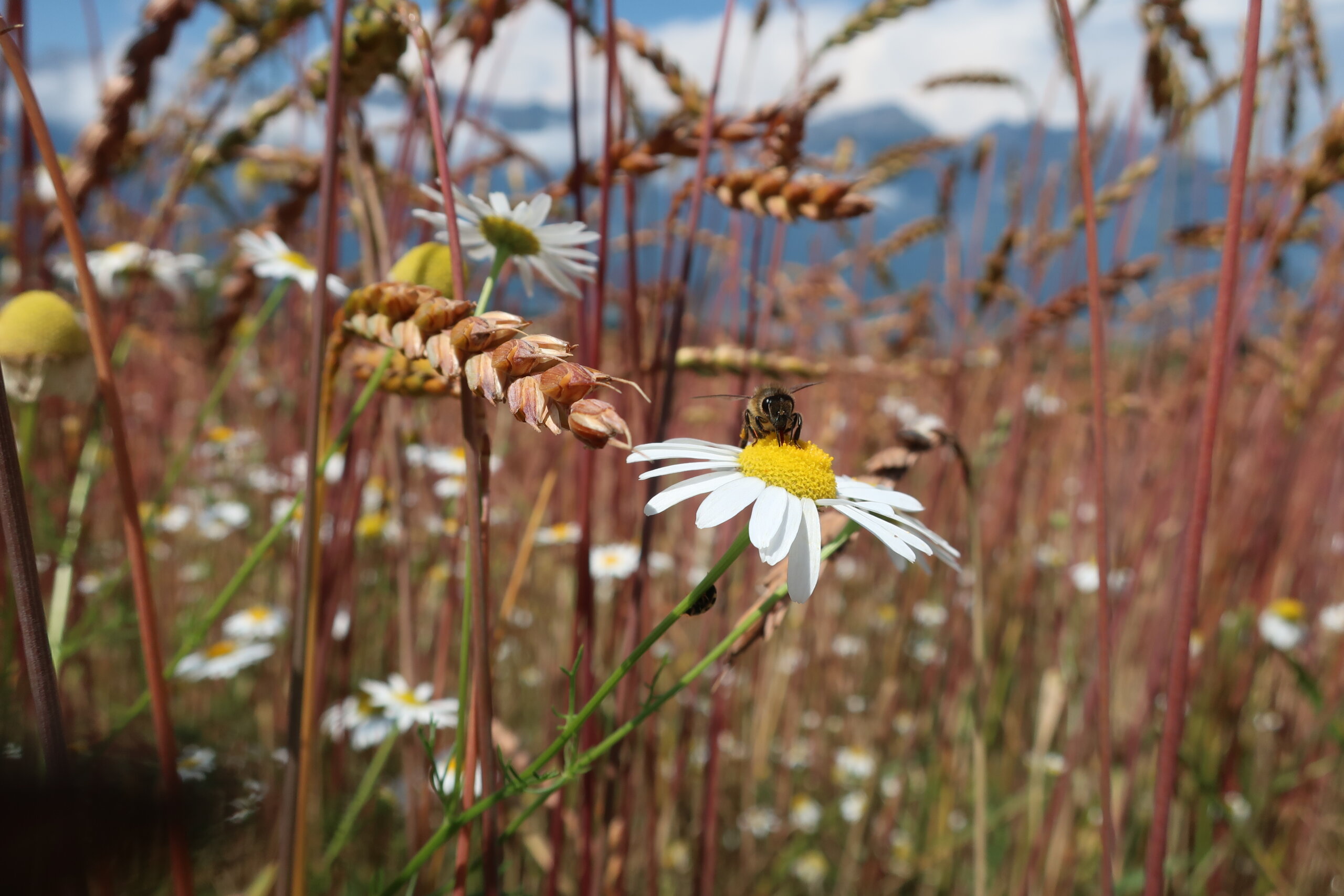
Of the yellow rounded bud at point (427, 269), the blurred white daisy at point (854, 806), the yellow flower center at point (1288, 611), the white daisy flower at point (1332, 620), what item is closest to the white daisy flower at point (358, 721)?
the yellow rounded bud at point (427, 269)

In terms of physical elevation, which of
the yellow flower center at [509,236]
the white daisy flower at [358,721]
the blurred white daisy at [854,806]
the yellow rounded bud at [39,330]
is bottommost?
the blurred white daisy at [854,806]

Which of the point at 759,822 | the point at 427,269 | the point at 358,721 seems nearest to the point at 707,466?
the point at 427,269

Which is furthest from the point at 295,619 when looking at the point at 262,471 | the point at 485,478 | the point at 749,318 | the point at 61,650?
the point at 262,471

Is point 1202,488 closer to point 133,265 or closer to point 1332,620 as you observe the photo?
point 133,265

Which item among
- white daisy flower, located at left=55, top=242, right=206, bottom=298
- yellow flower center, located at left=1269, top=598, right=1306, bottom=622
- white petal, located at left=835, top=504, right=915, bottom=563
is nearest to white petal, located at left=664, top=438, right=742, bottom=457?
white petal, located at left=835, top=504, right=915, bottom=563

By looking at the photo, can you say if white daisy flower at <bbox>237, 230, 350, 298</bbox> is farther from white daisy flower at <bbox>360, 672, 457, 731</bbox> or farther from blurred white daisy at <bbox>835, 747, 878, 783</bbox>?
blurred white daisy at <bbox>835, 747, 878, 783</bbox>

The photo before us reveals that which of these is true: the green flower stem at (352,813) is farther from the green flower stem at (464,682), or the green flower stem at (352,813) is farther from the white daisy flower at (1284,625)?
the white daisy flower at (1284,625)

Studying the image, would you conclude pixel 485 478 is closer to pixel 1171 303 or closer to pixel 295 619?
pixel 295 619
